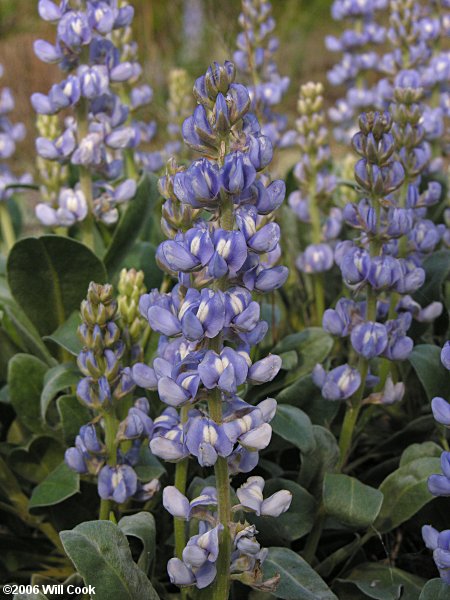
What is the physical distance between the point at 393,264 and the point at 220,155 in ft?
2.39

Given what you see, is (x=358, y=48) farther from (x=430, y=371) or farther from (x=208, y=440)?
(x=208, y=440)

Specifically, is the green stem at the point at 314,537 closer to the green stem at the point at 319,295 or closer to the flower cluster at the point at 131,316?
the flower cluster at the point at 131,316

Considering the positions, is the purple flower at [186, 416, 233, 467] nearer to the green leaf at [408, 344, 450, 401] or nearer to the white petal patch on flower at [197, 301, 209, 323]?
the white petal patch on flower at [197, 301, 209, 323]

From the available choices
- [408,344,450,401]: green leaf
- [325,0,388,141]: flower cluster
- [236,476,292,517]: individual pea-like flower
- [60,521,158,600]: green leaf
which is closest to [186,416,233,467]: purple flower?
[236,476,292,517]: individual pea-like flower

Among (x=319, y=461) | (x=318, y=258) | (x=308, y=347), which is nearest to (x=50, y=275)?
(x=308, y=347)

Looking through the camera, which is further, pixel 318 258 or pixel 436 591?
pixel 318 258

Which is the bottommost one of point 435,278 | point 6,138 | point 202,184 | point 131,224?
point 435,278

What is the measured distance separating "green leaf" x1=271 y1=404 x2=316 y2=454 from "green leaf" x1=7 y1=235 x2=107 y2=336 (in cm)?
87

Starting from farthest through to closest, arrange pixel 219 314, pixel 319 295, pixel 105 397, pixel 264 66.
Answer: pixel 264 66, pixel 319 295, pixel 105 397, pixel 219 314

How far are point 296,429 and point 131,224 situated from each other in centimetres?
112

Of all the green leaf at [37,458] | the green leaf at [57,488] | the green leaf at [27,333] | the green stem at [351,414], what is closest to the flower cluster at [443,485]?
the green stem at [351,414]

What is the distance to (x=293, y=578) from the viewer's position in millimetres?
1965

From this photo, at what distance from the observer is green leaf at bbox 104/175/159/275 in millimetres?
2984

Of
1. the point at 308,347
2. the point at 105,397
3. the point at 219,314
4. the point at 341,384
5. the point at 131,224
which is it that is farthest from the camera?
the point at 131,224
